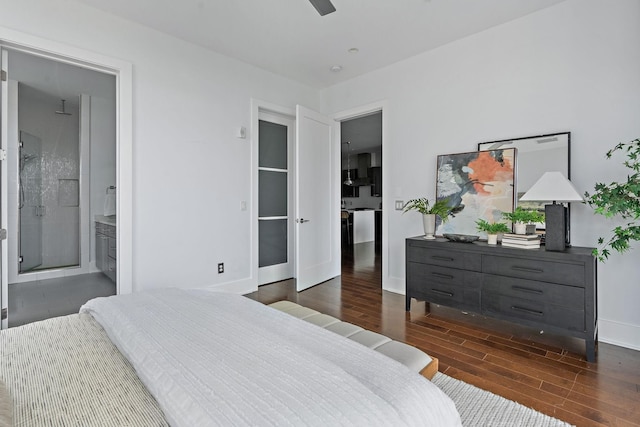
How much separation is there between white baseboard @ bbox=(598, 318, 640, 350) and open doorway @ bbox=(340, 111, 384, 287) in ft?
7.31

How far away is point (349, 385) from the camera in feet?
2.70

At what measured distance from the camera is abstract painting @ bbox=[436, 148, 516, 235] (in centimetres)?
298

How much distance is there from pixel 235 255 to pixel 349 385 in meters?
3.10

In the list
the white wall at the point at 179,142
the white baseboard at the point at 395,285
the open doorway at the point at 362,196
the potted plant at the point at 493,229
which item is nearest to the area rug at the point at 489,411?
the potted plant at the point at 493,229

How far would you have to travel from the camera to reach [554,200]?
2.41 metres

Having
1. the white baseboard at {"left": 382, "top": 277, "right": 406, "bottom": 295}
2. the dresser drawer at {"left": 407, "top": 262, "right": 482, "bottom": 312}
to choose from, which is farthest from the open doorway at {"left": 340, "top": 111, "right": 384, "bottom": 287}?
the dresser drawer at {"left": 407, "top": 262, "right": 482, "bottom": 312}

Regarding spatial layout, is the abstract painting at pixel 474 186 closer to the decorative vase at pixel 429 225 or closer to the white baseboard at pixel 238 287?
the decorative vase at pixel 429 225

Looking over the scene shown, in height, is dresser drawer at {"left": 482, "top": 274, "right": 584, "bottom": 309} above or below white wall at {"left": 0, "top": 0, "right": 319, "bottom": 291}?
below

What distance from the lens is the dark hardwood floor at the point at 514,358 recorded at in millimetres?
1726

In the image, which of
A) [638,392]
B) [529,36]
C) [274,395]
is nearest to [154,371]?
[274,395]

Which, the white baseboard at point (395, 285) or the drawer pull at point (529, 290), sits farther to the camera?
the white baseboard at point (395, 285)

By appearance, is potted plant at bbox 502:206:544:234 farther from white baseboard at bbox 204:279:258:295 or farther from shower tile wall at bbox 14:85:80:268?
shower tile wall at bbox 14:85:80:268

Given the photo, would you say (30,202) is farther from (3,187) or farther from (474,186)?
(474,186)

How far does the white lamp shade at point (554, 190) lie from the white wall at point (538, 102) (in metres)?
0.38
